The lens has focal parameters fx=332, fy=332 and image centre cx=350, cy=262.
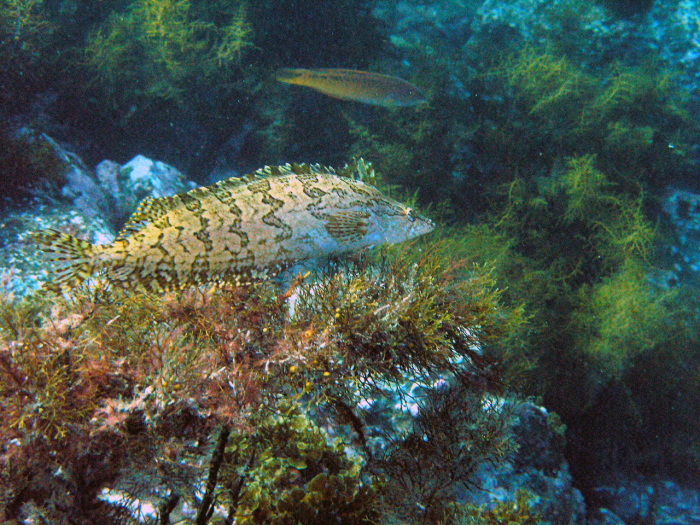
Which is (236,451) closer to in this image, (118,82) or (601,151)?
(601,151)

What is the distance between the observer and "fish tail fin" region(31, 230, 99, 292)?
2410mm

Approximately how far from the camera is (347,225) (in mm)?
3062

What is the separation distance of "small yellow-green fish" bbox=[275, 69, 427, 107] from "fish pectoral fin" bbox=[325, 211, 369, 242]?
4.27m

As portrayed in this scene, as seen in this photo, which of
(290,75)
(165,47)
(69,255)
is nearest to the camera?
(69,255)

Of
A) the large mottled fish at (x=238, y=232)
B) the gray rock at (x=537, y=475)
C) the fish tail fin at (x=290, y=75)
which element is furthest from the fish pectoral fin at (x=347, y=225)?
the fish tail fin at (x=290, y=75)

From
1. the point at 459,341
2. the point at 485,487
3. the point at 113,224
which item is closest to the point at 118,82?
the point at 113,224

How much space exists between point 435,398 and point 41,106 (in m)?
10.8

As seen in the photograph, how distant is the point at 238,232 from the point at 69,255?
3.89 feet

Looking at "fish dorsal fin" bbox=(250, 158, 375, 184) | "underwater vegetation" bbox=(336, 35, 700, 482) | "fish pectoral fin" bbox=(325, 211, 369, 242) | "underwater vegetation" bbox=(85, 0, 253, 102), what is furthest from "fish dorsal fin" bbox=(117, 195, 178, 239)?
"underwater vegetation" bbox=(85, 0, 253, 102)

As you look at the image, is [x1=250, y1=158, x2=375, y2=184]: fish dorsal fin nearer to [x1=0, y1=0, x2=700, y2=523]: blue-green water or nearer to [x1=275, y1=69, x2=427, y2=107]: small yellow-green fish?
[x1=0, y1=0, x2=700, y2=523]: blue-green water

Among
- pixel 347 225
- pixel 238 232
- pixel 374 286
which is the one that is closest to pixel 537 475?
pixel 374 286

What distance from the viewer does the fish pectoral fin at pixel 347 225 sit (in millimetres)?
3029

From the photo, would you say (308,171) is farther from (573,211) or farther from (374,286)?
(573,211)

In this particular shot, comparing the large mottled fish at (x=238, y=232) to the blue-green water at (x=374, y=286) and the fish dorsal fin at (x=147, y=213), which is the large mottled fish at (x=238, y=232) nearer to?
the fish dorsal fin at (x=147, y=213)
